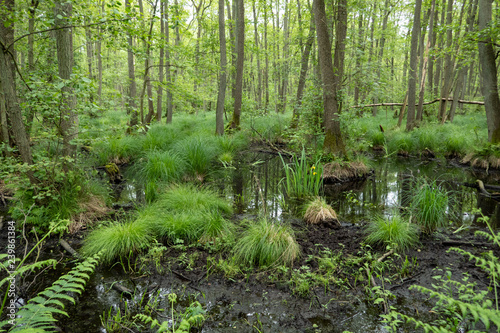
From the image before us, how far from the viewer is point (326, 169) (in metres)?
8.00

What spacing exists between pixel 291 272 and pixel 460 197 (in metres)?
5.30

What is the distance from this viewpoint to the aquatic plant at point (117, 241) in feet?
12.1

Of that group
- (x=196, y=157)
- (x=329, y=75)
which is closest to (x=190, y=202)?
(x=196, y=157)

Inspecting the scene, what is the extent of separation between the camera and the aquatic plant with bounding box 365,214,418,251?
3.95 metres

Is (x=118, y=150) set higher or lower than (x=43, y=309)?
higher

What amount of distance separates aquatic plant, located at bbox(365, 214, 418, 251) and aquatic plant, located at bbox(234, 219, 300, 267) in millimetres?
1200

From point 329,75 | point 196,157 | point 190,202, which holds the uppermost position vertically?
point 329,75

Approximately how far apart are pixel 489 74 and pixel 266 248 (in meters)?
8.77

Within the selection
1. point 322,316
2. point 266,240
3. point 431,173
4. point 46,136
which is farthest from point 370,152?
point 46,136

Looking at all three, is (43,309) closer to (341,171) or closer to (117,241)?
(117,241)

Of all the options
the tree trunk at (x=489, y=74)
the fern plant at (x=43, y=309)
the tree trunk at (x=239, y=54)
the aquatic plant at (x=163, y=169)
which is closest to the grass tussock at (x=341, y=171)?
the aquatic plant at (x=163, y=169)

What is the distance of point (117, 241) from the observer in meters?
3.75

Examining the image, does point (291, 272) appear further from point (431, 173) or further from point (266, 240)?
point (431, 173)

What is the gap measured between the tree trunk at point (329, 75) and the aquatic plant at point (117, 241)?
593 cm
